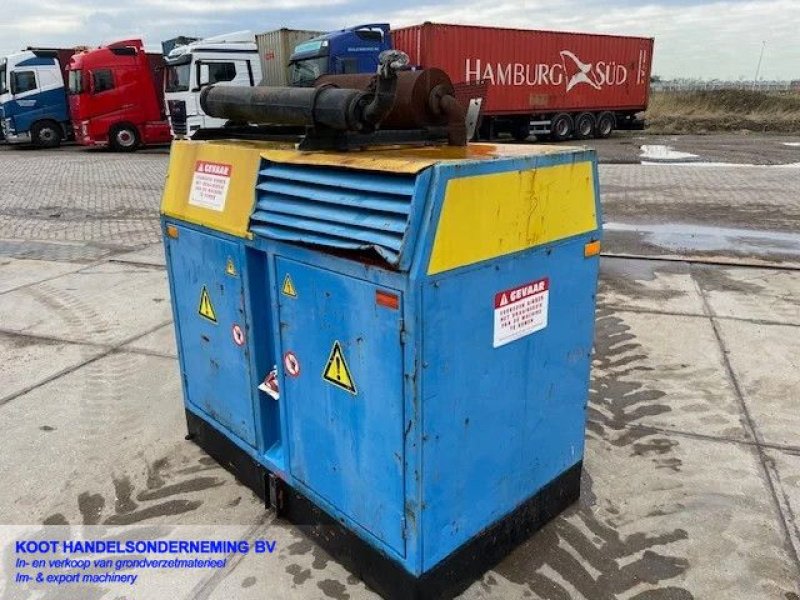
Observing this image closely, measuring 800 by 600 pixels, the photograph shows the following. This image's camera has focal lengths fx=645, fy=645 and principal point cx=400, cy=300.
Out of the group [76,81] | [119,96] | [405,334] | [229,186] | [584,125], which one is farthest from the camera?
[584,125]

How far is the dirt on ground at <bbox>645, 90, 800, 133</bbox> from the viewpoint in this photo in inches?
1076

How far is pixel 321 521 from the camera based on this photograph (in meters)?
2.59

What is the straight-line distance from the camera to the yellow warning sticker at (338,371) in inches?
87.7

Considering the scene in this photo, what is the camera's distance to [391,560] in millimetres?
2277

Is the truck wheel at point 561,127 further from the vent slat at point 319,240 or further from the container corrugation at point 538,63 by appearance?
the vent slat at point 319,240

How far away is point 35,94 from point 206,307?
71.7 ft

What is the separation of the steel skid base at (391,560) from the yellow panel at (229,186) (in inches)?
42.6

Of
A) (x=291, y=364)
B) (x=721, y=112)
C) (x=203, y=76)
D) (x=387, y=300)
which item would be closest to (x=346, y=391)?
(x=291, y=364)

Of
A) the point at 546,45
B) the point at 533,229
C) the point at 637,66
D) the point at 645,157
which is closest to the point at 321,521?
the point at 533,229

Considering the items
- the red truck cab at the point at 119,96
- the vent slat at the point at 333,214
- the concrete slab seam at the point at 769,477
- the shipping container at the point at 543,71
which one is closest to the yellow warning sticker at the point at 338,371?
the vent slat at the point at 333,214

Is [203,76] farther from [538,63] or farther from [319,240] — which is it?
[319,240]

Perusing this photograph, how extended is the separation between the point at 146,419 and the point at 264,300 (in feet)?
4.94

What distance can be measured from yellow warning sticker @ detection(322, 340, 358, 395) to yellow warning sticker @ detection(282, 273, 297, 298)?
0.28 m

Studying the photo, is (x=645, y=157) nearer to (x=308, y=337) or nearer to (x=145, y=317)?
(x=145, y=317)
